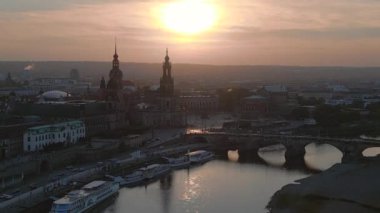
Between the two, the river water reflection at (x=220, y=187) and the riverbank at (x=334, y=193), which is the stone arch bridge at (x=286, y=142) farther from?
the riverbank at (x=334, y=193)

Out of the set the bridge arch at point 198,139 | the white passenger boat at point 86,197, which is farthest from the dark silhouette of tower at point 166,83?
the white passenger boat at point 86,197

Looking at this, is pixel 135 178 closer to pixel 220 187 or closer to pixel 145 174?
pixel 145 174

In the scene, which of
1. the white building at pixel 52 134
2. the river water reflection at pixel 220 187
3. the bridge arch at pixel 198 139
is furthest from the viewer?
the bridge arch at pixel 198 139

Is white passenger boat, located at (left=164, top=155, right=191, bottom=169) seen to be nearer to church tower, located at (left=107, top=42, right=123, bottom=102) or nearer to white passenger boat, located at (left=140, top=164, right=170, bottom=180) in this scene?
white passenger boat, located at (left=140, top=164, right=170, bottom=180)

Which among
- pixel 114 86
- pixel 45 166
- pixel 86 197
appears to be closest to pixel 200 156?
pixel 45 166

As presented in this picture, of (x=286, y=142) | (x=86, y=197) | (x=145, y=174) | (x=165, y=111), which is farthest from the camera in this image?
(x=165, y=111)

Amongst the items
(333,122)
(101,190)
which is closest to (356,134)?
(333,122)

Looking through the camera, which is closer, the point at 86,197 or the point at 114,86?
the point at 86,197
